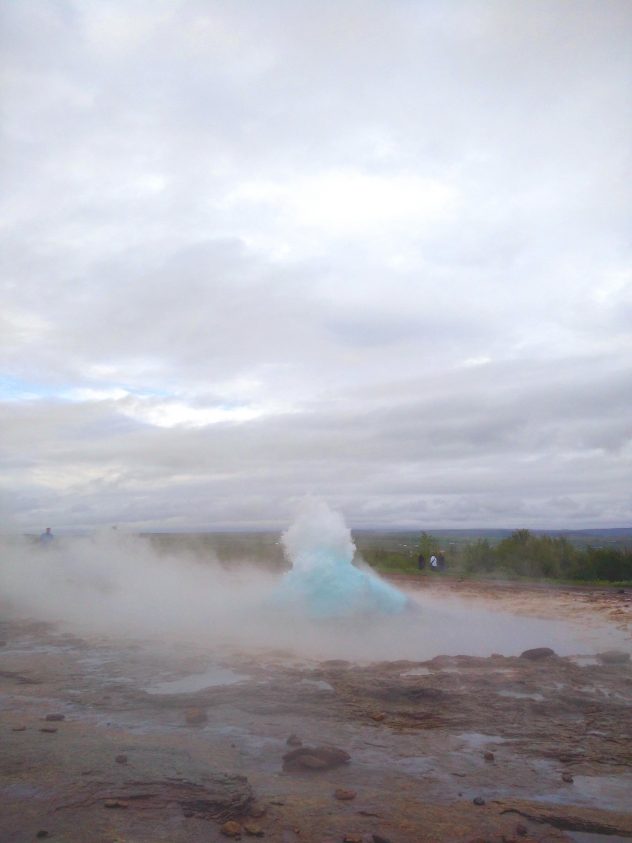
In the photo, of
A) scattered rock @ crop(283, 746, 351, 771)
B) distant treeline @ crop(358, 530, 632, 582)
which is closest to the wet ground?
scattered rock @ crop(283, 746, 351, 771)

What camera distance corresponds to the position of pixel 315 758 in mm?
6121

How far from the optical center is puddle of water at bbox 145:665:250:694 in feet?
29.0

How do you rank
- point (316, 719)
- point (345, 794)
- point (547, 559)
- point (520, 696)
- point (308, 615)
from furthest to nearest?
point (547, 559), point (308, 615), point (520, 696), point (316, 719), point (345, 794)

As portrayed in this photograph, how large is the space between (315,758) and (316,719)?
1.52 meters

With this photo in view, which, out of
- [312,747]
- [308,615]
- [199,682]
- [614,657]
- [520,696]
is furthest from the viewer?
[308,615]

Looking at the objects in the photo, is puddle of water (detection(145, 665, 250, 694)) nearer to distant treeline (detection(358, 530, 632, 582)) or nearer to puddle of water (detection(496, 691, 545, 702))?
puddle of water (detection(496, 691, 545, 702))

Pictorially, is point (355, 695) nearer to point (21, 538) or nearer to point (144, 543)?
point (144, 543)

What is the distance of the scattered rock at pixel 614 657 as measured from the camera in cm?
1042

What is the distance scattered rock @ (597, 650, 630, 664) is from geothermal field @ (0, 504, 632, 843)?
0.06 m

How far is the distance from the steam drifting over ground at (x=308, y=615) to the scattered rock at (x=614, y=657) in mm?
979

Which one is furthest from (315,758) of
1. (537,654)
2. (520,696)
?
(537,654)

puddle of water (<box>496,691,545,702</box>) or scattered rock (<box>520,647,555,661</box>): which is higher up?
scattered rock (<box>520,647,555,661</box>)

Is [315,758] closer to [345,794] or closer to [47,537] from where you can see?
[345,794]

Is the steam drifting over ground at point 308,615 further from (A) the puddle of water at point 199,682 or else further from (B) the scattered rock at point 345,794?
(B) the scattered rock at point 345,794
